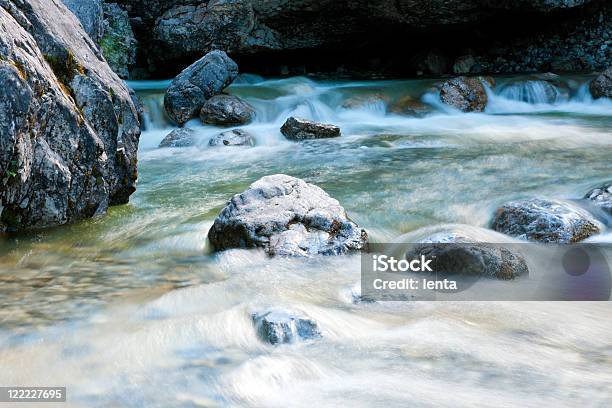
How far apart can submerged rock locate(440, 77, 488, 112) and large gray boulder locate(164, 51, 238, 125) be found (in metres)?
4.40

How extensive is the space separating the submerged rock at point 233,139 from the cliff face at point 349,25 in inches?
244

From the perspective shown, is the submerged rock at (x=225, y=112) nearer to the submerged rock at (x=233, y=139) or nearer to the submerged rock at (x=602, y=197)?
the submerged rock at (x=233, y=139)

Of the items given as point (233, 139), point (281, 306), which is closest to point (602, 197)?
point (281, 306)

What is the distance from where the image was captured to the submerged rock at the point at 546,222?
5.19m

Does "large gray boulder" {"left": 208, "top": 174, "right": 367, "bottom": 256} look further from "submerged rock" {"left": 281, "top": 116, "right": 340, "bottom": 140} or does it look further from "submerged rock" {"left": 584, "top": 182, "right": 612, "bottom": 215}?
→ "submerged rock" {"left": 281, "top": 116, "right": 340, "bottom": 140}

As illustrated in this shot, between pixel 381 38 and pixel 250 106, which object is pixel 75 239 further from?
pixel 381 38

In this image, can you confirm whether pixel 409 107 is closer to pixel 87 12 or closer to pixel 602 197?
pixel 87 12

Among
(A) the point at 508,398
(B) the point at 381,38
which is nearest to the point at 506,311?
(A) the point at 508,398

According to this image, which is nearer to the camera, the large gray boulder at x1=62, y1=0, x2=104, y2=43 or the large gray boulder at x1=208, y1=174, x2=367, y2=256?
the large gray boulder at x1=208, y1=174, x2=367, y2=256

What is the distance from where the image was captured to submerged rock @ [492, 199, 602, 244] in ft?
17.0

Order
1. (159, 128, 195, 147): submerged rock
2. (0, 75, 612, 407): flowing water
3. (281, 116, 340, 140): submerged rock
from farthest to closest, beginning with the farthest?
1. (281, 116, 340, 140): submerged rock
2. (159, 128, 195, 147): submerged rock
3. (0, 75, 612, 407): flowing water

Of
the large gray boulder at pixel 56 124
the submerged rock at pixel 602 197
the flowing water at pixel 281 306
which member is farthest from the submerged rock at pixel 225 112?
the submerged rock at pixel 602 197

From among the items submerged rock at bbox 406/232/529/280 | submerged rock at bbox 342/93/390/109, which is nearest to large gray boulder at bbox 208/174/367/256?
submerged rock at bbox 406/232/529/280

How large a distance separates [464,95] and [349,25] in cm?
459
